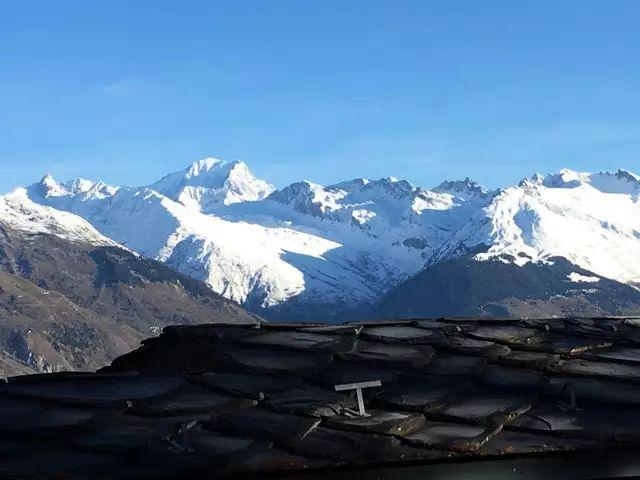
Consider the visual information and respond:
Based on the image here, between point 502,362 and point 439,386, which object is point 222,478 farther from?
point 502,362

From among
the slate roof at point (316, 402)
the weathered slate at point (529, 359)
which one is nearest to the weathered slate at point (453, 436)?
the slate roof at point (316, 402)

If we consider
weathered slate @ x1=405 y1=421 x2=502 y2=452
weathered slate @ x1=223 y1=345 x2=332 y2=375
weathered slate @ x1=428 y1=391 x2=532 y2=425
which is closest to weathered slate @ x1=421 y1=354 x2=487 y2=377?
weathered slate @ x1=428 y1=391 x2=532 y2=425

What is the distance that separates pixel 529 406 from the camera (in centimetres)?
973

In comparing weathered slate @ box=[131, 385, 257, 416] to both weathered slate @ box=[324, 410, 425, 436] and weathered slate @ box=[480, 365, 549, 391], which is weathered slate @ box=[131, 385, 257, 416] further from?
weathered slate @ box=[480, 365, 549, 391]

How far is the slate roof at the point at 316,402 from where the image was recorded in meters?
8.28

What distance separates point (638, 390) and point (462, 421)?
2265 millimetres

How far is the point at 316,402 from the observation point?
31.6 ft

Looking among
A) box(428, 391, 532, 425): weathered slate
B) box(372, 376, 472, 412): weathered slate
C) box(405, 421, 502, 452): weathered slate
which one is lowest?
box(405, 421, 502, 452): weathered slate

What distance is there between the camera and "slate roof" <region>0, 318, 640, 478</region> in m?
8.28

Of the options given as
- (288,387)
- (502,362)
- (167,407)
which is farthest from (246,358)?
(502,362)

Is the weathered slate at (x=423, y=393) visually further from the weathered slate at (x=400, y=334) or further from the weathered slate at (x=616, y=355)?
the weathered slate at (x=616, y=355)

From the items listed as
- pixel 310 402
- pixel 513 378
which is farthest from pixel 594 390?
pixel 310 402

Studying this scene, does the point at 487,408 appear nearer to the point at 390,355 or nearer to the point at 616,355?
the point at 390,355

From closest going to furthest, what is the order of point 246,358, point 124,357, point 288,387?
point 288,387, point 246,358, point 124,357
